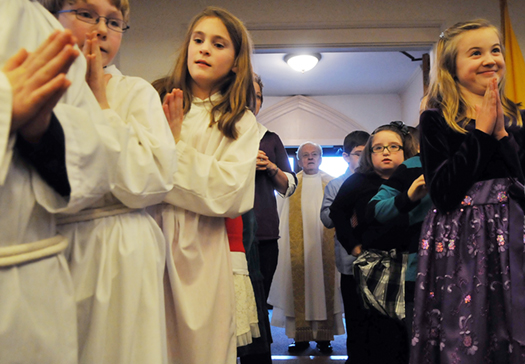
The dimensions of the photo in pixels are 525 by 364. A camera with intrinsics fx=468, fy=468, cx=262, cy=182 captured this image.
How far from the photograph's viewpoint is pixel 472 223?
4.58 feet

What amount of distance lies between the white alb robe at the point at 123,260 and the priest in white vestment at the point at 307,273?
2.82 metres

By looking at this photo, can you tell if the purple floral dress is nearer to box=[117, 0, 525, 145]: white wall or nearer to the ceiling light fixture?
box=[117, 0, 525, 145]: white wall

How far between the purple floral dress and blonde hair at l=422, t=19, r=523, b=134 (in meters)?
0.09

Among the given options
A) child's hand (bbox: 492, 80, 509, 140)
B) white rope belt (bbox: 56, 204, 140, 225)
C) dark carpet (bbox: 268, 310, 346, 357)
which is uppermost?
child's hand (bbox: 492, 80, 509, 140)

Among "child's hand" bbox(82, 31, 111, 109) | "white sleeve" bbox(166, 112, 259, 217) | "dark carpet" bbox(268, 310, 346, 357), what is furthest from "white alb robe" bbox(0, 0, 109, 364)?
"dark carpet" bbox(268, 310, 346, 357)

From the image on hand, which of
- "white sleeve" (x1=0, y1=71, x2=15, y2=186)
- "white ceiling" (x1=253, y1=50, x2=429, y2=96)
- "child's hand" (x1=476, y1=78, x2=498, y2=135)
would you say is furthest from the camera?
"white ceiling" (x1=253, y1=50, x2=429, y2=96)

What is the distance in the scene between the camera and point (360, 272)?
2107 millimetres

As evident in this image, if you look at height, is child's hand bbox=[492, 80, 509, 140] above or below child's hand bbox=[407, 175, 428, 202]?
above

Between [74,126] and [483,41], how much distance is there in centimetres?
141

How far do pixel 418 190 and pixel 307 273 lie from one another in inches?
85.5

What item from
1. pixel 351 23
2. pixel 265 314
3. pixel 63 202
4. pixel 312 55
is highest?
pixel 312 55

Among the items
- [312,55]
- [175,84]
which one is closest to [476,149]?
[175,84]

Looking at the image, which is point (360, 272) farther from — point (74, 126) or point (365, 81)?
point (365, 81)

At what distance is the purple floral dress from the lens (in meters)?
1.29
